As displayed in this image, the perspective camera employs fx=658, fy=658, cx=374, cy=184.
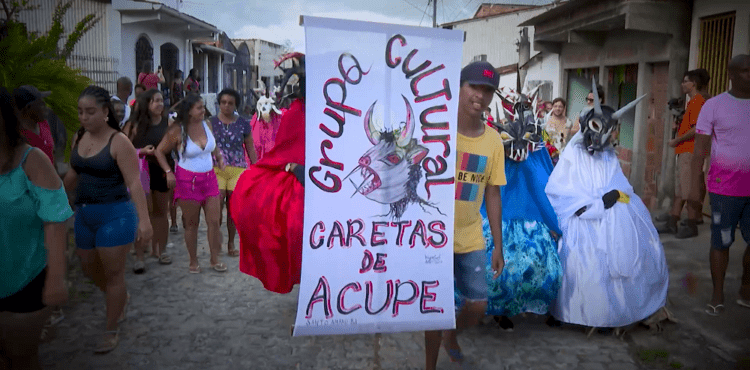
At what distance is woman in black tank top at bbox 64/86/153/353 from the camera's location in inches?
162

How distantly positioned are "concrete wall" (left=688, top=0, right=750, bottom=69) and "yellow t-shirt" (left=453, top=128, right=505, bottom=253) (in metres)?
5.71

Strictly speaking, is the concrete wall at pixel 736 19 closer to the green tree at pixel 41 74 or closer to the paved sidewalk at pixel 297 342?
the paved sidewalk at pixel 297 342

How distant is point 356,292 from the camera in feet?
10.6

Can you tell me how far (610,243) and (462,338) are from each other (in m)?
1.24

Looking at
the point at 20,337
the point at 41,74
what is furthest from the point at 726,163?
the point at 41,74

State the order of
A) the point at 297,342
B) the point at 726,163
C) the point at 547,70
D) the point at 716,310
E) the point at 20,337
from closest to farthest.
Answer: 1. the point at 20,337
2. the point at 297,342
3. the point at 726,163
4. the point at 716,310
5. the point at 547,70

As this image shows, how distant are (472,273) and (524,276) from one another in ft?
3.27

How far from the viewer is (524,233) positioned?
475 centimetres

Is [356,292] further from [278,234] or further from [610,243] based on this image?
[610,243]

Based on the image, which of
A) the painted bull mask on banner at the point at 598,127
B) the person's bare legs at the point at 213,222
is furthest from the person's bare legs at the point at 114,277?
the painted bull mask on banner at the point at 598,127

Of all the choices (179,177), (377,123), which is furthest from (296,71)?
(179,177)

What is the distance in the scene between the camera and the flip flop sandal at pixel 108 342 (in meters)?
4.33

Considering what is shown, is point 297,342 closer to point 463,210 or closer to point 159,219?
point 463,210

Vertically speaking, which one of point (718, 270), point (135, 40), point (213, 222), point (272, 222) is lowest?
point (718, 270)
